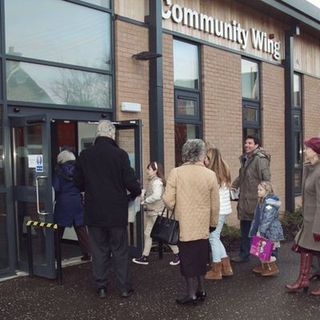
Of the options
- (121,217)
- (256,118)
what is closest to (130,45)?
(121,217)

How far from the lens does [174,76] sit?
337 inches

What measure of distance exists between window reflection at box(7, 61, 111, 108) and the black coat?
4.80ft

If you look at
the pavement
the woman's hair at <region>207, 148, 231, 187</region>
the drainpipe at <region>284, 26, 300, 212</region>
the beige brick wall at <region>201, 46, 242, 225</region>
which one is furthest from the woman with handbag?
the drainpipe at <region>284, 26, 300, 212</region>

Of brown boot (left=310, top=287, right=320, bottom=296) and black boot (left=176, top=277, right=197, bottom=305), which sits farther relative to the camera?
brown boot (left=310, top=287, right=320, bottom=296)

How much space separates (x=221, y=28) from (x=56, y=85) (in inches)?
160

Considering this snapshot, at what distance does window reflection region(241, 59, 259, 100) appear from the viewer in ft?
34.2

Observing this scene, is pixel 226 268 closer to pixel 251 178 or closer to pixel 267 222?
pixel 267 222

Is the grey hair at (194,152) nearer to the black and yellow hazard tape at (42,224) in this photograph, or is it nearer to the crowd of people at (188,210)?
the crowd of people at (188,210)

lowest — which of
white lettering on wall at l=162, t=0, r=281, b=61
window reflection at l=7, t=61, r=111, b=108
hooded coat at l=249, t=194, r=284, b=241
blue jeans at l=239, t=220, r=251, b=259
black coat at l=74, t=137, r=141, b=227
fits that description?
blue jeans at l=239, t=220, r=251, b=259

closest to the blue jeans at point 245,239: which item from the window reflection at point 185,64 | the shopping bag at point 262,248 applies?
the shopping bag at point 262,248

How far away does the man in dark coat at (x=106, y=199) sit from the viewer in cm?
521

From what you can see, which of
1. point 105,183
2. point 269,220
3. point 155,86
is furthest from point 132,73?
point 269,220

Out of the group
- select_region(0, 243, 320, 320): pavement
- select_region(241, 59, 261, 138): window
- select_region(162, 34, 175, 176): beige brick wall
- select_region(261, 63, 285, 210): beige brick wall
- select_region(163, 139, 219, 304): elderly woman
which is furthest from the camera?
select_region(261, 63, 285, 210): beige brick wall

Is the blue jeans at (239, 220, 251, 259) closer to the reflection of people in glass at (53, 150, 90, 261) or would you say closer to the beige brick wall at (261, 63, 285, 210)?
the reflection of people in glass at (53, 150, 90, 261)
